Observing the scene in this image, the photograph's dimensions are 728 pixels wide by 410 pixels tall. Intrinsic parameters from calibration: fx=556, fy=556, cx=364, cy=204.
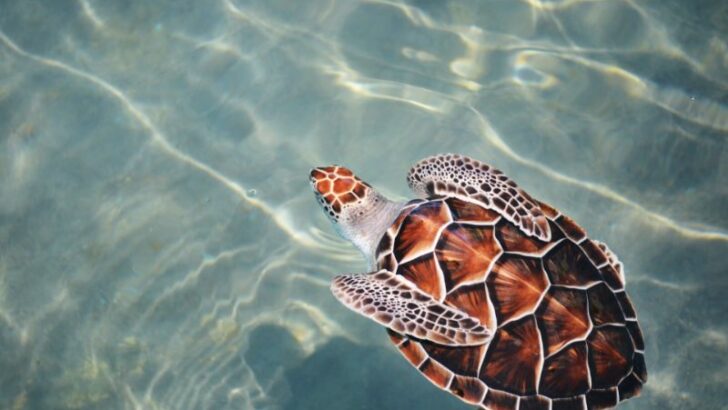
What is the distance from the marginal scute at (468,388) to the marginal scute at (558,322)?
1.46 ft

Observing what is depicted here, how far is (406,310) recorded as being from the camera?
3.16m

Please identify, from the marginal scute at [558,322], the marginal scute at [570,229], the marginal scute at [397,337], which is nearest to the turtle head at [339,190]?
the marginal scute at [397,337]

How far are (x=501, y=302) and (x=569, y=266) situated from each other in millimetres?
488

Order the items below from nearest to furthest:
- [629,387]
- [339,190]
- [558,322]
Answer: [558,322] < [629,387] < [339,190]

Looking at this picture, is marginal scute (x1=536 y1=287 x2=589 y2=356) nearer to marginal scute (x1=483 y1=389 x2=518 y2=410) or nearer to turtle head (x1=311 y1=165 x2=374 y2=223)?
marginal scute (x1=483 y1=389 x2=518 y2=410)

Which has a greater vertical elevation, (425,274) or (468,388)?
(425,274)

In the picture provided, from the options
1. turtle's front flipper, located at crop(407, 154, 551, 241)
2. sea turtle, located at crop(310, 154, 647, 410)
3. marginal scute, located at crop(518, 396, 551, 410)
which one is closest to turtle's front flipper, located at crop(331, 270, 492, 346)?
sea turtle, located at crop(310, 154, 647, 410)

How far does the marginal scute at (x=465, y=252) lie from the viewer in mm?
3172

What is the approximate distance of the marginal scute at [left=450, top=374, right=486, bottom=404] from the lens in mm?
3217

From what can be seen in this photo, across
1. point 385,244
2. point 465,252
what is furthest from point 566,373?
point 385,244

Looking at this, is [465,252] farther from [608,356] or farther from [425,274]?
[608,356]

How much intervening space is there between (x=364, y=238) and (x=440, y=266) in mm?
751

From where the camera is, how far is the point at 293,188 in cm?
456

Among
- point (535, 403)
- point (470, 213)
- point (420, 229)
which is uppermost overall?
point (470, 213)
